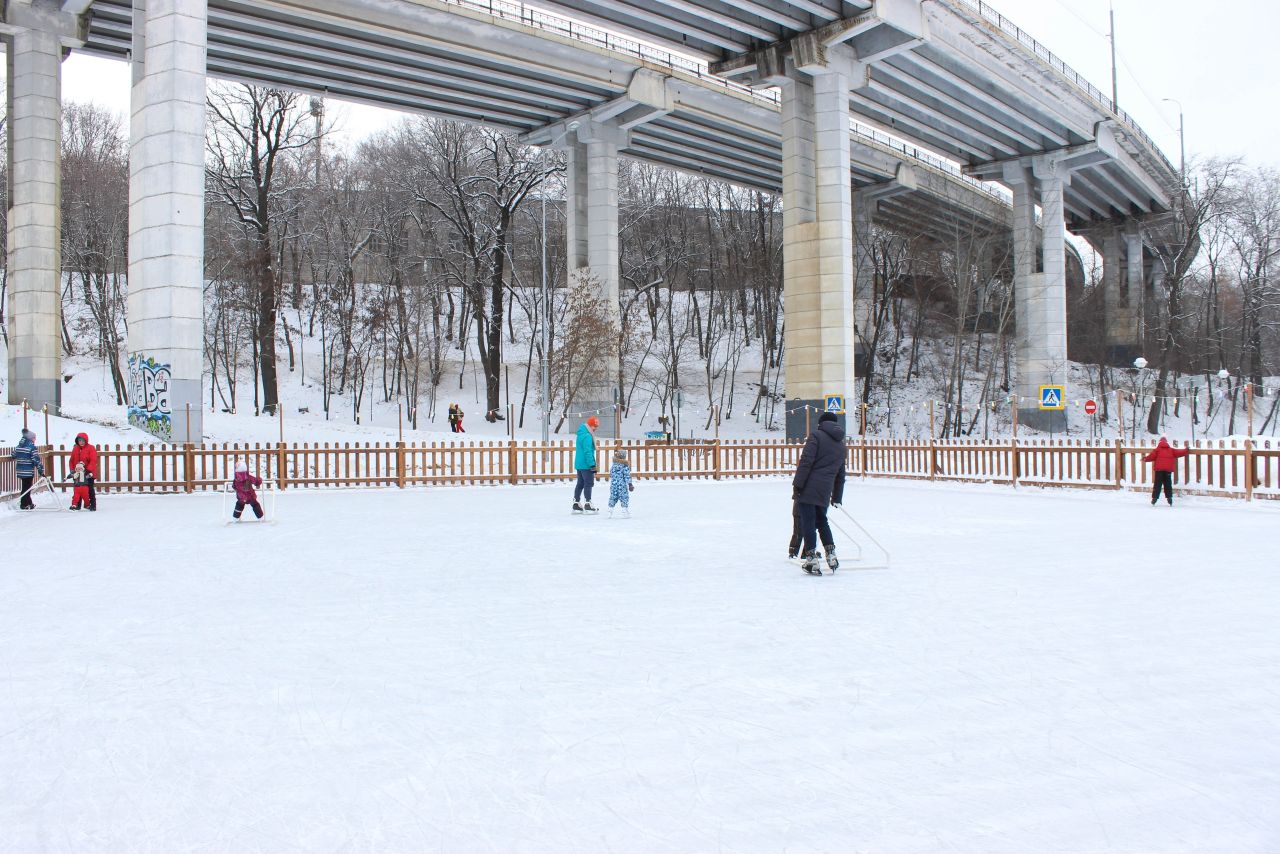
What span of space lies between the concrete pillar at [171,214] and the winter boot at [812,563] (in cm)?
1768

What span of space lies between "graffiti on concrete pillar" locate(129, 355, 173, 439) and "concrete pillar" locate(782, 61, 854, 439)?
64.8 ft

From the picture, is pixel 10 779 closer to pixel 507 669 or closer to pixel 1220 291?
pixel 507 669

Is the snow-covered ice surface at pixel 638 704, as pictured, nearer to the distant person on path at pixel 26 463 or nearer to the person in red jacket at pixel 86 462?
the person in red jacket at pixel 86 462

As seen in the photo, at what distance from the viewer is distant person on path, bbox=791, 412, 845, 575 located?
905 cm

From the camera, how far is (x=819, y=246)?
3284 centimetres

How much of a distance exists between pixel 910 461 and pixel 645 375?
30.4 metres

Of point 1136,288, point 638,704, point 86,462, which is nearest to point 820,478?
point 638,704

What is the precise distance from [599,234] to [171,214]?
19.5 meters

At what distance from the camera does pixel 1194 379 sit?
5797cm

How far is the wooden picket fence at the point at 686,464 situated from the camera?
18.3m

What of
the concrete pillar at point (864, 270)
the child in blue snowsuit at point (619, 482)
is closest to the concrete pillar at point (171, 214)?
the child in blue snowsuit at point (619, 482)

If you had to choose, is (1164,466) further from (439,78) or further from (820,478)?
(439,78)

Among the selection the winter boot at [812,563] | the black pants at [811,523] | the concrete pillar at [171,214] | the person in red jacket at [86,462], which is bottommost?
the winter boot at [812,563]

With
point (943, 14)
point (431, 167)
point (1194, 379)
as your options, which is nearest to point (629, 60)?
point (943, 14)
